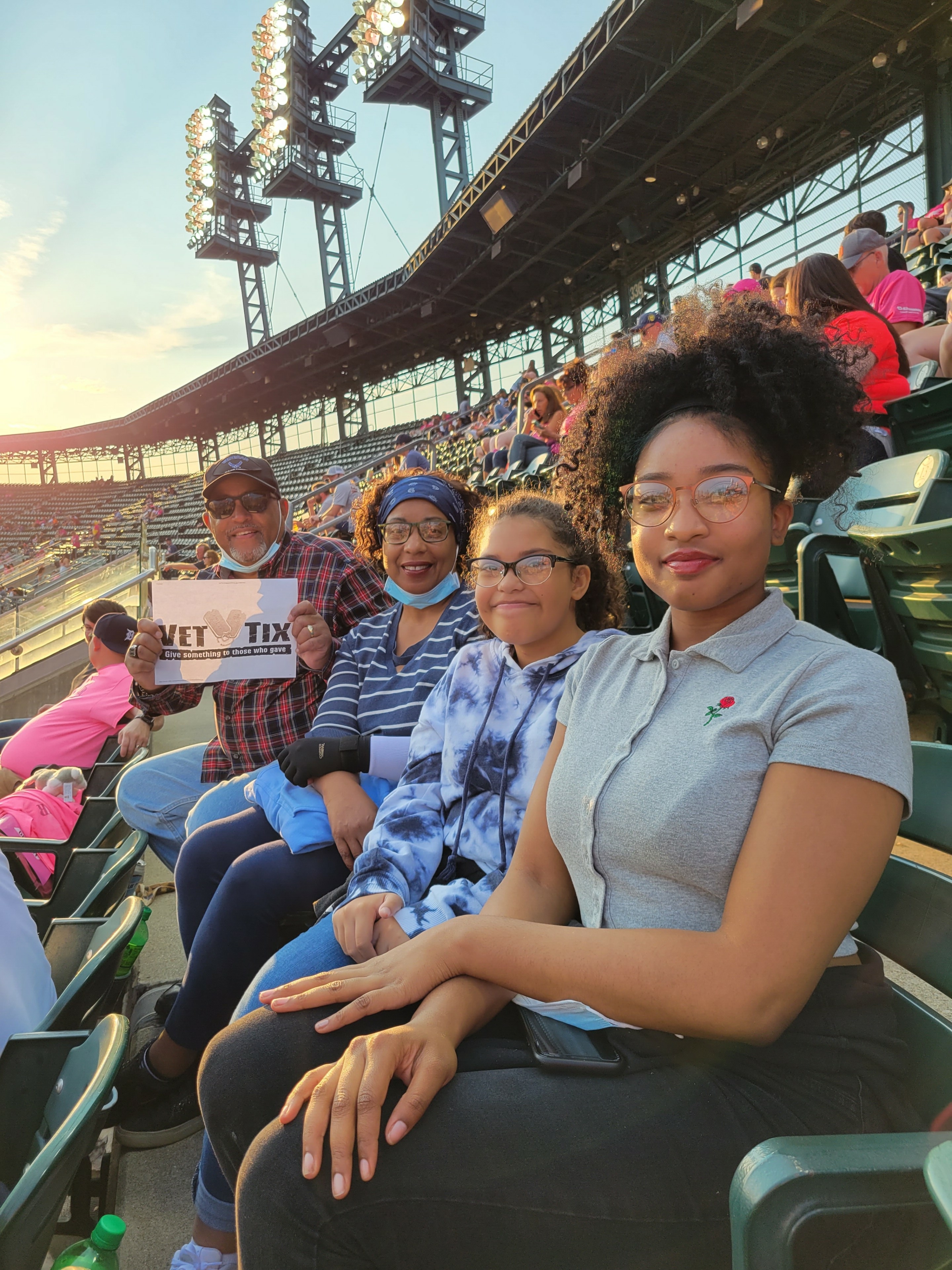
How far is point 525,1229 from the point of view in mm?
855

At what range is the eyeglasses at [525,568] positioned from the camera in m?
1.80

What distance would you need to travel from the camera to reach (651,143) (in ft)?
50.6

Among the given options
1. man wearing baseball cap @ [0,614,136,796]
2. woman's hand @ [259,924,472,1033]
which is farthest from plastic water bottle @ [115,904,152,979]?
man wearing baseball cap @ [0,614,136,796]

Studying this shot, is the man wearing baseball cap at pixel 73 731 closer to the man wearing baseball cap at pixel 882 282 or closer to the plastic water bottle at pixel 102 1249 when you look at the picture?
the plastic water bottle at pixel 102 1249

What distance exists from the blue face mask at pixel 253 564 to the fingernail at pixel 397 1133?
86.5 inches

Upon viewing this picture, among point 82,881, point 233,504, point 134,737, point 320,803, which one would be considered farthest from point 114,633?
point 320,803

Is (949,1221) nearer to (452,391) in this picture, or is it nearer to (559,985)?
(559,985)

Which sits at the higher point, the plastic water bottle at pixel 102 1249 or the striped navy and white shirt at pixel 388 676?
the striped navy and white shirt at pixel 388 676

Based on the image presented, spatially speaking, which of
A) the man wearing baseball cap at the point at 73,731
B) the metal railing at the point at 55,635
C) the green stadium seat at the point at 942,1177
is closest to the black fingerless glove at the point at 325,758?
the green stadium seat at the point at 942,1177

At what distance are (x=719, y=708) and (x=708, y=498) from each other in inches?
12.9

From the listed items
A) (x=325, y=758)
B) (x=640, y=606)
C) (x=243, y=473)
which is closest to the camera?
(x=325, y=758)

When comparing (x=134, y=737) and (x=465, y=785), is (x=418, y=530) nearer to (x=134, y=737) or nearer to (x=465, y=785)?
(x=465, y=785)

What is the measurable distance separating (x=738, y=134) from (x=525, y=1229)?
724 inches

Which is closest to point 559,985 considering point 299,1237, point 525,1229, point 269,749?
point 525,1229
